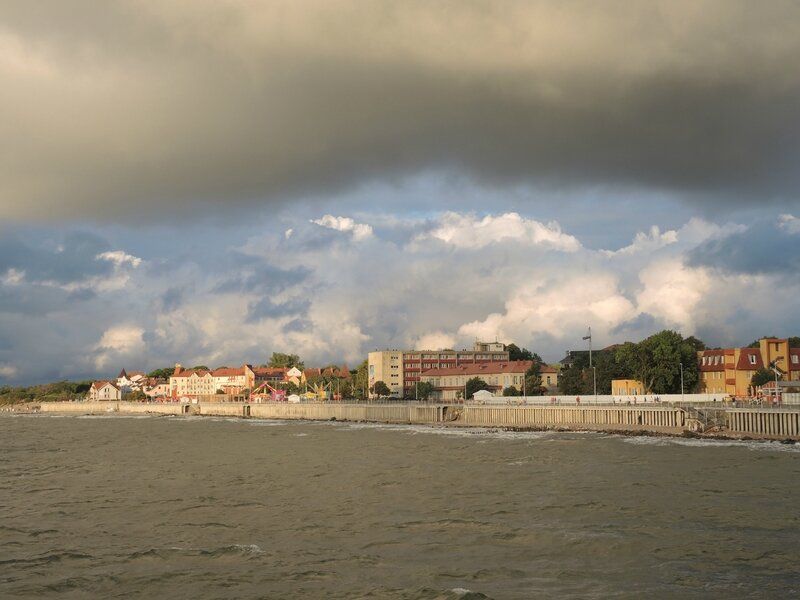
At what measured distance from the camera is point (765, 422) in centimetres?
7344

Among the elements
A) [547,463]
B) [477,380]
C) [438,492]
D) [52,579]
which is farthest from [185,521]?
[477,380]

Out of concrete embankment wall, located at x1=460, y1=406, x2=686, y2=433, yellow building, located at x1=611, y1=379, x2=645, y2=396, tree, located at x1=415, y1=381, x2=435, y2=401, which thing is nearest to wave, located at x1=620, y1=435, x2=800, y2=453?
concrete embankment wall, located at x1=460, y1=406, x2=686, y2=433

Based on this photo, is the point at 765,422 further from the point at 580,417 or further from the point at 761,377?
the point at 761,377

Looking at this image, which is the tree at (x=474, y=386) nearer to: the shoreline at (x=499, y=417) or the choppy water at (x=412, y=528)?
the shoreline at (x=499, y=417)

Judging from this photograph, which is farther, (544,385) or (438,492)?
(544,385)

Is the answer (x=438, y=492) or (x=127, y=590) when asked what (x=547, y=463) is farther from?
(x=127, y=590)

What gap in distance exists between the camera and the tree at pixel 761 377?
383ft

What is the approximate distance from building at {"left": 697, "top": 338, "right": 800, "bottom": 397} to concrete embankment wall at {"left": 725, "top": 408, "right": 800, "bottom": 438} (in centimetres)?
4460

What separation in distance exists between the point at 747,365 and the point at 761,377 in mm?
4705

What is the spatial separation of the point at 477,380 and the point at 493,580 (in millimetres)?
156642

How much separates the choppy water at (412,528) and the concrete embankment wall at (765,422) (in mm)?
16369

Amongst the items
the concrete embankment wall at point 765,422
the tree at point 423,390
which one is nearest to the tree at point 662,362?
the concrete embankment wall at point 765,422

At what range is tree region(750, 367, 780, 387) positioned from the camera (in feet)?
383

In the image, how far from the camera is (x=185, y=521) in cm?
3155
